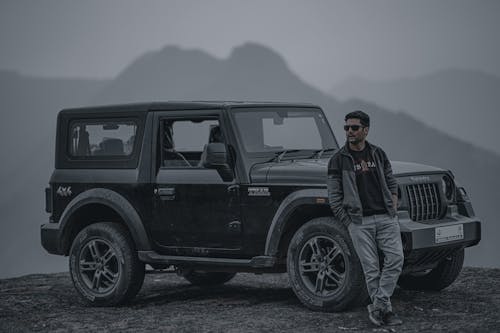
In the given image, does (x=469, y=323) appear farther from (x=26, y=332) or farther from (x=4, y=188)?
(x=4, y=188)

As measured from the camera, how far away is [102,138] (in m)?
9.30

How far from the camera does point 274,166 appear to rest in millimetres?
8102

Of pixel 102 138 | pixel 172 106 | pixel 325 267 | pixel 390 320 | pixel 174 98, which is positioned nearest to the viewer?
pixel 390 320

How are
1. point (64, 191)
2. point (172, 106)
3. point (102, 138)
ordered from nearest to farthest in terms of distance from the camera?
point (172, 106)
point (102, 138)
point (64, 191)

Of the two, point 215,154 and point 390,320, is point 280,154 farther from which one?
point 390,320

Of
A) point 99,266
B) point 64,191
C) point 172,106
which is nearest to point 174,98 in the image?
point 64,191

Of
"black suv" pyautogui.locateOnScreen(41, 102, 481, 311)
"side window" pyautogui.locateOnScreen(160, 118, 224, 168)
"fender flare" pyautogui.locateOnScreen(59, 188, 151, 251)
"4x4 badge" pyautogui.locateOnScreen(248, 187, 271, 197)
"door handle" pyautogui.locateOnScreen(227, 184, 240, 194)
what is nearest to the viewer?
"black suv" pyautogui.locateOnScreen(41, 102, 481, 311)

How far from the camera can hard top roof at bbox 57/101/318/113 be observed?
8.43 meters

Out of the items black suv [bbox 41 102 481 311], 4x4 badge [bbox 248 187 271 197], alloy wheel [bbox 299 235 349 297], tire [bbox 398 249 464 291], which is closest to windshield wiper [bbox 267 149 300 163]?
black suv [bbox 41 102 481 311]

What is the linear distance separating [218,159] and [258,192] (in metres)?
0.49

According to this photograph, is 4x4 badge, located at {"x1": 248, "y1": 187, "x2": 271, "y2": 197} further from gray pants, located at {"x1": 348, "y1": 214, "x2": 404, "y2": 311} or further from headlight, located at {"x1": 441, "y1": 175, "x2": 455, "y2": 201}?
headlight, located at {"x1": 441, "y1": 175, "x2": 455, "y2": 201}

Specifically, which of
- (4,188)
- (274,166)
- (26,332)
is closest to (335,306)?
(274,166)

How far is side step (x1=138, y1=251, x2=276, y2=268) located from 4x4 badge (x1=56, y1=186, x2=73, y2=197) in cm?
119

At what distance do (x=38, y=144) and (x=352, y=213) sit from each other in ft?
396
